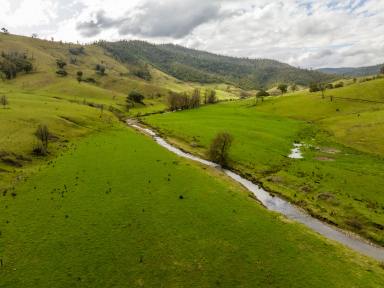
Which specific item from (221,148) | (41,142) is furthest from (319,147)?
(41,142)

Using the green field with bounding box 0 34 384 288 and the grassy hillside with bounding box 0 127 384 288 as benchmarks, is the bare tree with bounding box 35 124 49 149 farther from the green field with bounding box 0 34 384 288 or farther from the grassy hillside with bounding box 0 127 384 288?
the grassy hillside with bounding box 0 127 384 288

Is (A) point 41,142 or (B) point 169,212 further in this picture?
(A) point 41,142

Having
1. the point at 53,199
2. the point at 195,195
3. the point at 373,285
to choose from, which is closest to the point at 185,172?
the point at 195,195

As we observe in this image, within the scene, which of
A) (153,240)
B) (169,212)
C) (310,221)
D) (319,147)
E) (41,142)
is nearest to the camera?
(153,240)

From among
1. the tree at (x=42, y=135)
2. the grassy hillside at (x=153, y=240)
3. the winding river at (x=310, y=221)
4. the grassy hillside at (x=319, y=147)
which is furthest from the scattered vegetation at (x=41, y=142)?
the winding river at (x=310, y=221)

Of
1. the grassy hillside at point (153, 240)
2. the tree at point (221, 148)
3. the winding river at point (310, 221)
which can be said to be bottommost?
the winding river at point (310, 221)

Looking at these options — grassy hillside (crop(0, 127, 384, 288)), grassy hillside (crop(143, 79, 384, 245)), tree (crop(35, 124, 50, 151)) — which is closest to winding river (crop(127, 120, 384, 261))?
grassy hillside (crop(143, 79, 384, 245))

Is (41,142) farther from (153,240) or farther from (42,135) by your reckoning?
(153,240)

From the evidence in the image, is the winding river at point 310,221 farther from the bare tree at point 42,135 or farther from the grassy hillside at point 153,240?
the bare tree at point 42,135
